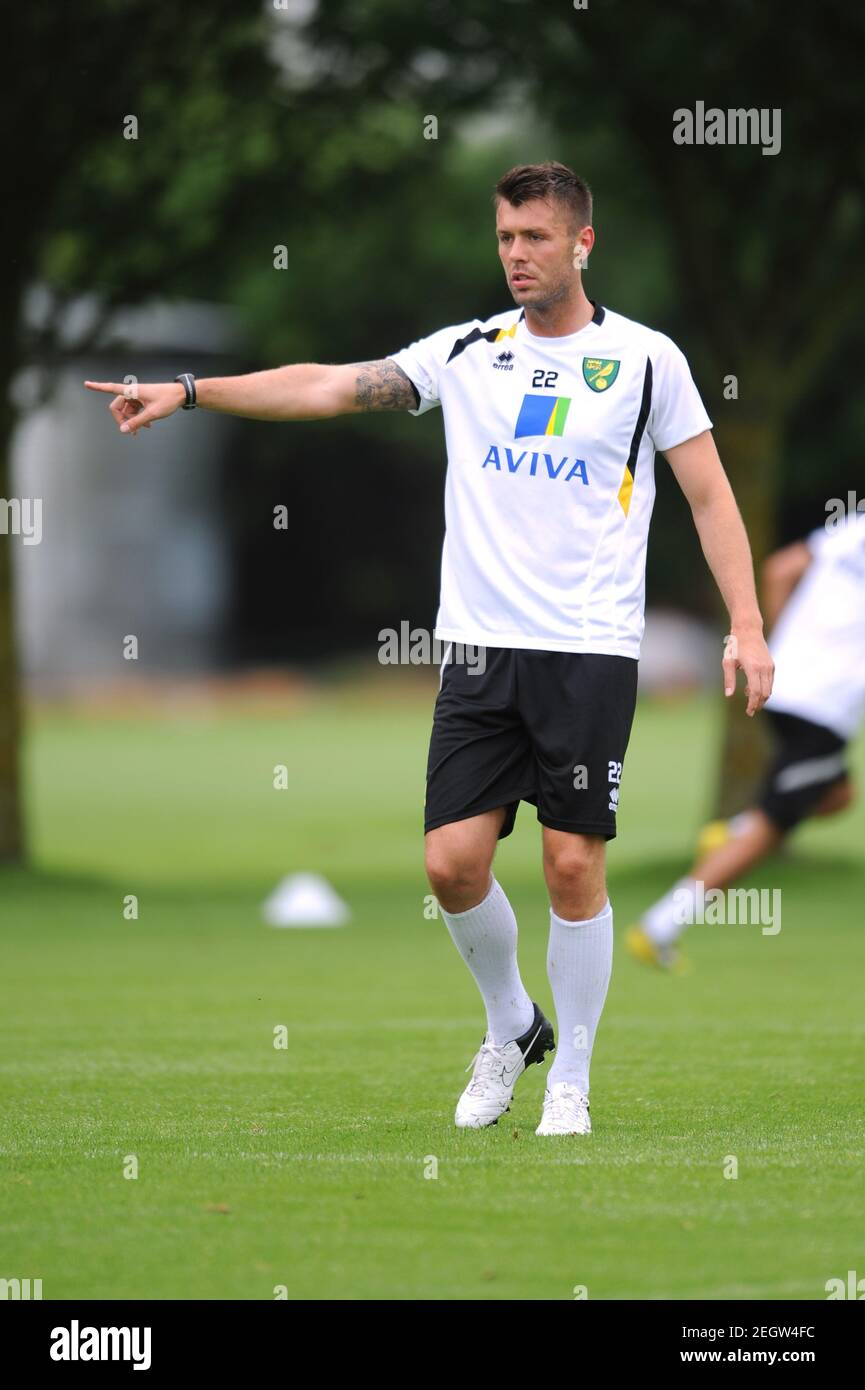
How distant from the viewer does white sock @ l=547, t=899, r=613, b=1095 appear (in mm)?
6379

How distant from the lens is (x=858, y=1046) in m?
8.27


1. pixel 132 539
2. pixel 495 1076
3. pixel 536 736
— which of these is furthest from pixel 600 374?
pixel 132 539

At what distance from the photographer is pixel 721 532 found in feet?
20.9

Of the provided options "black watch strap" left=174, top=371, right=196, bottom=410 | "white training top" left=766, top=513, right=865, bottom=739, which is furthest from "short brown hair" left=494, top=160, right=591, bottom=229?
"white training top" left=766, top=513, right=865, bottom=739

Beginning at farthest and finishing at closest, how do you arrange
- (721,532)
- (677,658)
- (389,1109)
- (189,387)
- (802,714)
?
1. (677,658)
2. (802,714)
3. (389,1109)
4. (721,532)
5. (189,387)

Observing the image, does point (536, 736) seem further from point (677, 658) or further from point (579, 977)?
point (677, 658)

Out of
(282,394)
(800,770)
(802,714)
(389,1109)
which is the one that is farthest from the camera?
(802,714)

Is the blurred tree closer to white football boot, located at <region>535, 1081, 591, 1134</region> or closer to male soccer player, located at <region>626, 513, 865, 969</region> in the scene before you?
male soccer player, located at <region>626, 513, 865, 969</region>

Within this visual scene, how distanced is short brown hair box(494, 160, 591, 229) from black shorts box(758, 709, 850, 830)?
520cm

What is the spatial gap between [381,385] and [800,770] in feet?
16.8

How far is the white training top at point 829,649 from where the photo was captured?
11.2 m

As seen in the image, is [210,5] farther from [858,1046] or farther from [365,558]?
[365,558]

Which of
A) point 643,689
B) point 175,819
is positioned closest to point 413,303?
point 643,689

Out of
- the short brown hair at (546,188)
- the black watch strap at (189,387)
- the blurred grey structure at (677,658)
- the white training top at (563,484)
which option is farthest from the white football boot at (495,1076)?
the blurred grey structure at (677,658)
